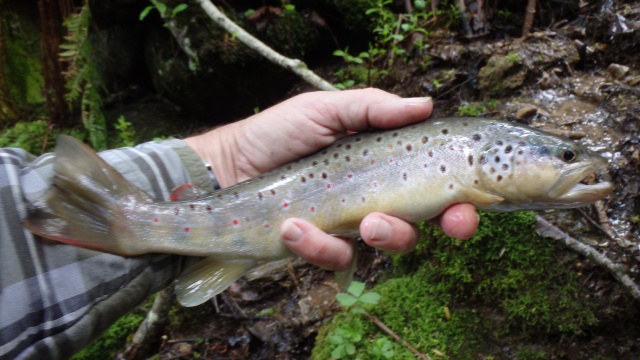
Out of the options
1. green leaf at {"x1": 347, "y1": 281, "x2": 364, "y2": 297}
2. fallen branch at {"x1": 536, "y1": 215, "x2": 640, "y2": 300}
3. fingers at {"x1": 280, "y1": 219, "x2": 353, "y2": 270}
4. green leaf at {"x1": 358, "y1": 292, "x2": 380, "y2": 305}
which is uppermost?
fingers at {"x1": 280, "y1": 219, "x2": 353, "y2": 270}

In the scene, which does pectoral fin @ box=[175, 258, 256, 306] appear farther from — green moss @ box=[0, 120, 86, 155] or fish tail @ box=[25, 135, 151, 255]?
green moss @ box=[0, 120, 86, 155]

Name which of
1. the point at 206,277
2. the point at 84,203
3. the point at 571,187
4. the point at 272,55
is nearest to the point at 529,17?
the point at 272,55

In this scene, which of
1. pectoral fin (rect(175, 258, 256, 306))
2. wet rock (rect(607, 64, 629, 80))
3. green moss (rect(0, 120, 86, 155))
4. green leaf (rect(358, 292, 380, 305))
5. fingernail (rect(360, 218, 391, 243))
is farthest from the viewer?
green moss (rect(0, 120, 86, 155))

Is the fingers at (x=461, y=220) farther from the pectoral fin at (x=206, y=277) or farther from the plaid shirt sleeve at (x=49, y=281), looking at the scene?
the plaid shirt sleeve at (x=49, y=281)

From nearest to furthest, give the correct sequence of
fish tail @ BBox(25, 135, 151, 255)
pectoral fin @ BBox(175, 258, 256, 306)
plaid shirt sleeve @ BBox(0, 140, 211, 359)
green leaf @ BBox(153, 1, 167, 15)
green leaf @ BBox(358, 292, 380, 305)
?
→ 1. plaid shirt sleeve @ BBox(0, 140, 211, 359)
2. fish tail @ BBox(25, 135, 151, 255)
3. pectoral fin @ BBox(175, 258, 256, 306)
4. green leaf @ BBox(358, 292, 380, 305)
5. green leaf @ BBox(153, 1, 167, 15)

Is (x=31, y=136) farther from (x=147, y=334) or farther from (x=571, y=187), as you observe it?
(x=571, y=187)

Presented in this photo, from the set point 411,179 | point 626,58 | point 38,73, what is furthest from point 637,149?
point 38,73

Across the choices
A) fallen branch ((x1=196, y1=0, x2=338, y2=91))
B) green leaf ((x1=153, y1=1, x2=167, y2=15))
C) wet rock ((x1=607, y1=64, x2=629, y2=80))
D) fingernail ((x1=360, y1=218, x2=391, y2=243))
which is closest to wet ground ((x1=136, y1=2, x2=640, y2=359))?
wet rock ((x1=607, y1=64, x2=629, y2=80))

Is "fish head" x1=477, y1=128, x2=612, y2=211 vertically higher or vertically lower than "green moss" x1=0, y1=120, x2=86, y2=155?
higher
